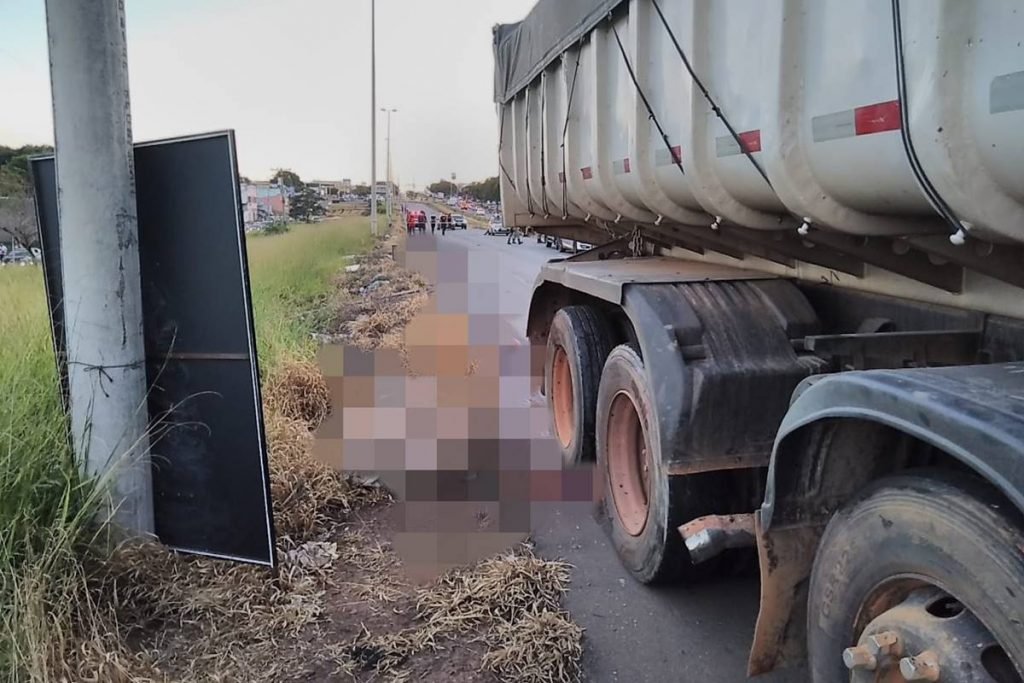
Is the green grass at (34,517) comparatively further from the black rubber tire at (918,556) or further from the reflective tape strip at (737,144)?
the reflective tape strip at (737,144)

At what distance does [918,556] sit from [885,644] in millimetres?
199

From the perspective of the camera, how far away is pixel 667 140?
3215 millimetres

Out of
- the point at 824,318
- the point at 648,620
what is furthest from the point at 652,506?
the point at 824,318

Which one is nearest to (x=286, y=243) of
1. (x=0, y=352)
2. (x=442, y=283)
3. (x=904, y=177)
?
(x=442, y=283)

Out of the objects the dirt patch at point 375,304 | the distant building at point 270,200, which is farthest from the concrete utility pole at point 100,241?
the distant building at point 270,200

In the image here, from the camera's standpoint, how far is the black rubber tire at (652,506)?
311 cm

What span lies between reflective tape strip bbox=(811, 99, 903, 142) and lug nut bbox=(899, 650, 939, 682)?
3.77 feet

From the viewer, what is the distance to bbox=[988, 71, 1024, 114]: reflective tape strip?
149 cm

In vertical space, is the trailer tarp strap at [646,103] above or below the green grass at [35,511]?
above

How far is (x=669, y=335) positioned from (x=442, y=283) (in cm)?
968

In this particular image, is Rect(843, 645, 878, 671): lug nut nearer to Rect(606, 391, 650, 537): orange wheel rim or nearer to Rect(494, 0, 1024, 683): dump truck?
Rect(494, 0, 1024, 683): dump truck

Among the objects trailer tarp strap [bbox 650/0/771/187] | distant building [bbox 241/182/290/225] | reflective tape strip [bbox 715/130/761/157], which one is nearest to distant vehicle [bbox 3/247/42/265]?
trailer tarp strap [bbox 650/0/771/187]

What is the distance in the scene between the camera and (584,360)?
4484 millimetres

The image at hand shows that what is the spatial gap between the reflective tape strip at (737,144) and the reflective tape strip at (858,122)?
0.96ft
